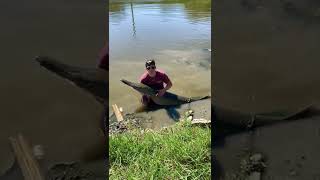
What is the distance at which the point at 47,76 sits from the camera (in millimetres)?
2701

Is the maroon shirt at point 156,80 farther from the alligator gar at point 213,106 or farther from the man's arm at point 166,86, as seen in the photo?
the alligator gar at point 213,106

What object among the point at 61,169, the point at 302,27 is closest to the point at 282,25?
the point at 302,27

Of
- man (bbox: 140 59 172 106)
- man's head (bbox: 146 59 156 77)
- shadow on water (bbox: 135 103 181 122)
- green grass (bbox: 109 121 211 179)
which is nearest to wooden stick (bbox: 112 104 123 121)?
shadow on water (bbox: 135 103 181 122)

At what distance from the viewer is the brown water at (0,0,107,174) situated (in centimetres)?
244

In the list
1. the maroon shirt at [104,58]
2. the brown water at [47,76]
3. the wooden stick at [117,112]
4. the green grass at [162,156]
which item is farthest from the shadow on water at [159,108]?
the maroon shirt at [104,58]

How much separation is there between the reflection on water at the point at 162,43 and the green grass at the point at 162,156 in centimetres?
273

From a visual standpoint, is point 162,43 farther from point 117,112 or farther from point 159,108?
point 117,112

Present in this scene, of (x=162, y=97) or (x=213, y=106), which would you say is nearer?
(x=213, y=106)

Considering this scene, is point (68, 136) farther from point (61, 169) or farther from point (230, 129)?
point (230, 129)

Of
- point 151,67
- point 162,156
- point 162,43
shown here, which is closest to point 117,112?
point 151,67

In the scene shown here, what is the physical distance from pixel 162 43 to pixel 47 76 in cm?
738

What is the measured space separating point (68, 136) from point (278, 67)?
143cm

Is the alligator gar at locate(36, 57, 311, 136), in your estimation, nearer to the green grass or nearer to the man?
the green grass

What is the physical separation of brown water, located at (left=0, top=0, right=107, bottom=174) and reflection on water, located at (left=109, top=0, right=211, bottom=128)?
12.7 feet
